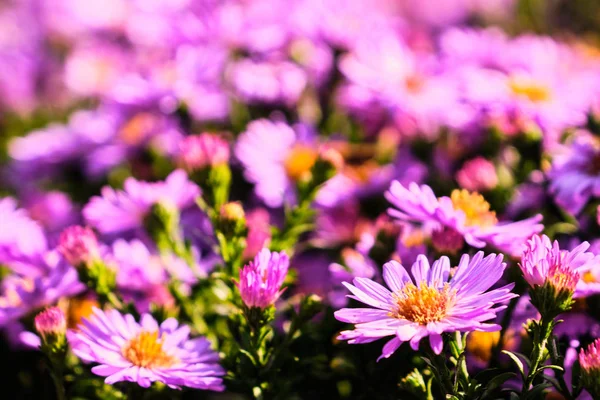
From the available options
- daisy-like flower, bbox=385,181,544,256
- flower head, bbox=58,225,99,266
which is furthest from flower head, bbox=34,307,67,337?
daisy-like flower, bbox=385,181,544,256

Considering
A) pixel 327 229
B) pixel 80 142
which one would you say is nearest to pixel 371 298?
pixel 327 229

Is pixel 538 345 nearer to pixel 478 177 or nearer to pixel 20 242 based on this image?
pixel 478 177

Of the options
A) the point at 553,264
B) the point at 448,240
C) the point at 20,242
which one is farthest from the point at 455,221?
the point at 20,242

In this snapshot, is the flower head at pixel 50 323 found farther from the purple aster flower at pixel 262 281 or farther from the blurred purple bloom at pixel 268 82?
the blurred purple bloom at pixel 268 82

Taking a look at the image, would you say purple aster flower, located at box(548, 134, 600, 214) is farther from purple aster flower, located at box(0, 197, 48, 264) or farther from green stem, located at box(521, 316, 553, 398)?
purple aster flower, located at box(0, 197, 48, 264)

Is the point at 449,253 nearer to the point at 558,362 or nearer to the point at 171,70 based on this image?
the point at 558,362

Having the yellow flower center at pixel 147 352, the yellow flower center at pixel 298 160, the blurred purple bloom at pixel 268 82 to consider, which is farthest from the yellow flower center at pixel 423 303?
the blurred purple bloom at pixel 268 82
